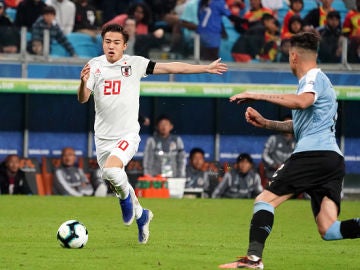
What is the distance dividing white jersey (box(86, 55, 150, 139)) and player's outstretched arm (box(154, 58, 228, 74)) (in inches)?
11.2

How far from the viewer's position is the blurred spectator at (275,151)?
22.2 meters

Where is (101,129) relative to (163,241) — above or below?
above

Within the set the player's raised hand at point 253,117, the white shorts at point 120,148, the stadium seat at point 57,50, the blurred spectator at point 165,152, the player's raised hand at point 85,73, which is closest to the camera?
the player's raised hand at point 253,117

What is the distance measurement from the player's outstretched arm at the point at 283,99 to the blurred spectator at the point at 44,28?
13.0m

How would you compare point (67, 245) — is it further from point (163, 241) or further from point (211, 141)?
point (211, 141)

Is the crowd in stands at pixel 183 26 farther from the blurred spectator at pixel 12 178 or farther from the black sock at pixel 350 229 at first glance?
the black sock at pixel 350 229

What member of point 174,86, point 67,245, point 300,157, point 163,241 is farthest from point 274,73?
point 300,157

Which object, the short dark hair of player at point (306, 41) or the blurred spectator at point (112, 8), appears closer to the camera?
the short dark hair of player at point (306, 41)

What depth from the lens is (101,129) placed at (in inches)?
465

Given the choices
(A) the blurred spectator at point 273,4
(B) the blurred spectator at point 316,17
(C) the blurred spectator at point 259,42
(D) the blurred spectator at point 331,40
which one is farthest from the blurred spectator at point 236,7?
(D) the blurred spectator at point 331,40

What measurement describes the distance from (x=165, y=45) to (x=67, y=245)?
10.9 metres

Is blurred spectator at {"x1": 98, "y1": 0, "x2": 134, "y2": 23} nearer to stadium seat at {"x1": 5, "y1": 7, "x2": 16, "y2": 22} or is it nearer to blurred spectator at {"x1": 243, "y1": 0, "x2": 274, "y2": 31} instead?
stadium seat at {"x1": 5, "y1": 7, "x2": 16, "y2": 22}

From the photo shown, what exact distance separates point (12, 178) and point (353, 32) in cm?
797

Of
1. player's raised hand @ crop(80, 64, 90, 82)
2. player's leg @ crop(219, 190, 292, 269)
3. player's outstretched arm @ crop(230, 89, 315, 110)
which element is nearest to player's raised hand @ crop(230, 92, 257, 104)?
player's outstretched arm @ crop(230, 89, 315, 110)
